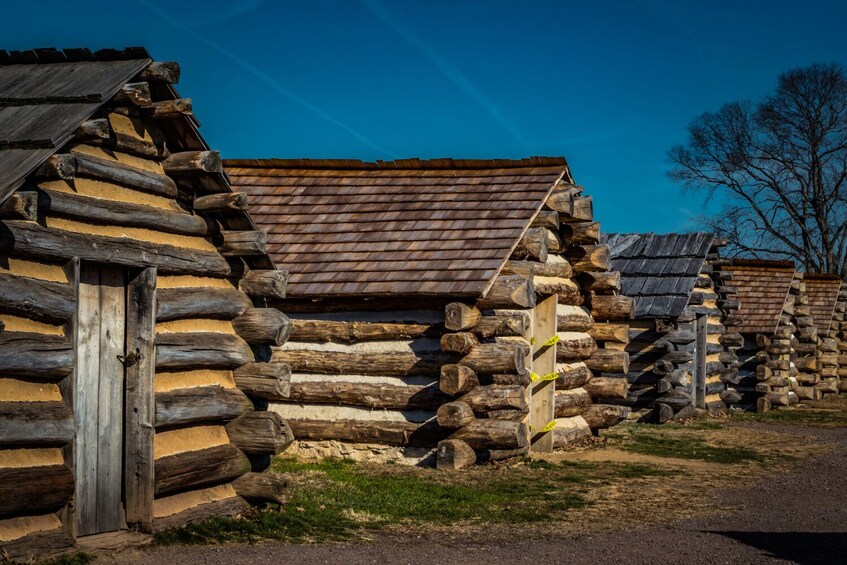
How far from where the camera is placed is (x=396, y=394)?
45.5ft

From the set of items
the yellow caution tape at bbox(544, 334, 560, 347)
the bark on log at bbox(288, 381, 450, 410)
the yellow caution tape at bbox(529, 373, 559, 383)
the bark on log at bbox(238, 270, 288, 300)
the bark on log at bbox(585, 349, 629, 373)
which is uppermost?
the bark on log at bbox(238, 270, 288, 300)

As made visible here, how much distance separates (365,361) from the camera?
14.1 meters

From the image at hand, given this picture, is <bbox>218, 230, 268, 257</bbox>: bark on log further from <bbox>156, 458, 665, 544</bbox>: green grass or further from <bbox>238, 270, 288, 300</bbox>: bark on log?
<bbox>156, 458, 665, 544</bbox>: green grass

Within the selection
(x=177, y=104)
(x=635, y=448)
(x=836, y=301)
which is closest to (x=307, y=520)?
(x=177, y=104)

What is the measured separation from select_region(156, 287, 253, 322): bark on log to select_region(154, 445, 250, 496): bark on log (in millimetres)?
1235

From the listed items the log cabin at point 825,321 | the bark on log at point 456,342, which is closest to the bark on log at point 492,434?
the bark on log at point 456,342

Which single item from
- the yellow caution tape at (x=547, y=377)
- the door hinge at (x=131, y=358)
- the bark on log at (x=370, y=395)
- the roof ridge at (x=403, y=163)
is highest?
the roof ridge at (x=403, y=163)

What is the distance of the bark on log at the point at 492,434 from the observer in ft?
43.8

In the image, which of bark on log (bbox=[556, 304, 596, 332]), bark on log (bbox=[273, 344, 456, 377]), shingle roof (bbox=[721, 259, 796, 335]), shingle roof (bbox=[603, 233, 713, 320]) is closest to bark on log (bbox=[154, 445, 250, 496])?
bark on log (bbox=[273, 344, 456, 377])

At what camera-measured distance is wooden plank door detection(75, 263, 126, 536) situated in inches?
324

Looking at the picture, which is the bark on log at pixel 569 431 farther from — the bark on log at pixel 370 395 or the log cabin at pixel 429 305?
the bark on log at pixel 370 395

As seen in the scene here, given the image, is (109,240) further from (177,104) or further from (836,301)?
(836,301)

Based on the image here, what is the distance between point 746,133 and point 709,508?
36.9 meters

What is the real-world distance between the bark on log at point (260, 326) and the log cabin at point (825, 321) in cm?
2666
